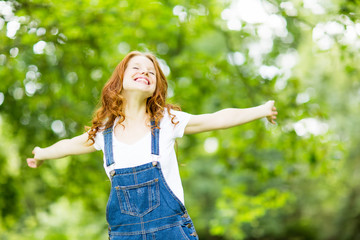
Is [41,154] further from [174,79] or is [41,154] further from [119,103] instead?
[174,79]

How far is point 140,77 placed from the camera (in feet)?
6.66

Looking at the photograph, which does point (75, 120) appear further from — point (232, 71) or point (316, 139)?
point (316, 139)

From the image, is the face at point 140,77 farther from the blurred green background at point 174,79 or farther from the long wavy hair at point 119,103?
the blurred green background at point 174,79

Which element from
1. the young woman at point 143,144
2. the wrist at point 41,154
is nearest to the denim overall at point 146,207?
the young woman at point 143,144

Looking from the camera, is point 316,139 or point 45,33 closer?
point 45,33

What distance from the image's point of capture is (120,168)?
1.90 meters

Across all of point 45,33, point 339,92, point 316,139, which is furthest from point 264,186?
point 45,33

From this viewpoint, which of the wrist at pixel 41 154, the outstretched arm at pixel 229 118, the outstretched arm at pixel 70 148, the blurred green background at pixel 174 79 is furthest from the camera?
the blurred green background at pixel 174 79

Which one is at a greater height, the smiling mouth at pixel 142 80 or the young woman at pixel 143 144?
the smiling mouth at pixel 142 80

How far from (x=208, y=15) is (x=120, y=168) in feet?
13.1

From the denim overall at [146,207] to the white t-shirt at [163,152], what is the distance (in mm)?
27

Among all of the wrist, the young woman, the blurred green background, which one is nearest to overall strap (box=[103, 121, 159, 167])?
the young woman

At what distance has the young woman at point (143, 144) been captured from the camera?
1848 millimetres

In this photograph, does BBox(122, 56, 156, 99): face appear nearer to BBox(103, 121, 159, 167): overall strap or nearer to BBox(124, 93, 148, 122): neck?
BBox(124, 93, 148, 122): neck
